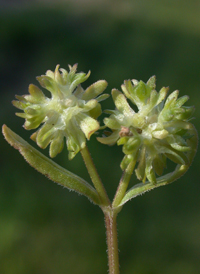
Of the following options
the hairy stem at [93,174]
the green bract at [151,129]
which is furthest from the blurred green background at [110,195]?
the green bract at [151,129]

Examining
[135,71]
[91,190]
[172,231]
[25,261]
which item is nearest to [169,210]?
[172,231]

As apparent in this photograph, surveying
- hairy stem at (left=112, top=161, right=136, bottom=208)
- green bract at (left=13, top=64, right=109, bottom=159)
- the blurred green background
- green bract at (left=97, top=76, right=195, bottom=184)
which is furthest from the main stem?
the blurred green background

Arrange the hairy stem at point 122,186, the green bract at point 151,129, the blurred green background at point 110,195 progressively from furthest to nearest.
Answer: the blurred green background at point 110,195, the hairy stem at point 122,186, the green bract at point 151,129

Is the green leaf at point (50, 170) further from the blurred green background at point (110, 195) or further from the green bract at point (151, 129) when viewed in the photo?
the blurred green background at point (110, 195)

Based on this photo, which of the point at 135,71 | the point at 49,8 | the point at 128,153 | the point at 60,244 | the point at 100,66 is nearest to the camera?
the point at 128,153

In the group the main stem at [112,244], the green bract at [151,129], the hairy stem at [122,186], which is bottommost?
the main stem at [112,244]

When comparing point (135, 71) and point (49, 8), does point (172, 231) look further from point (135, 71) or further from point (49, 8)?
point (49, 8)
